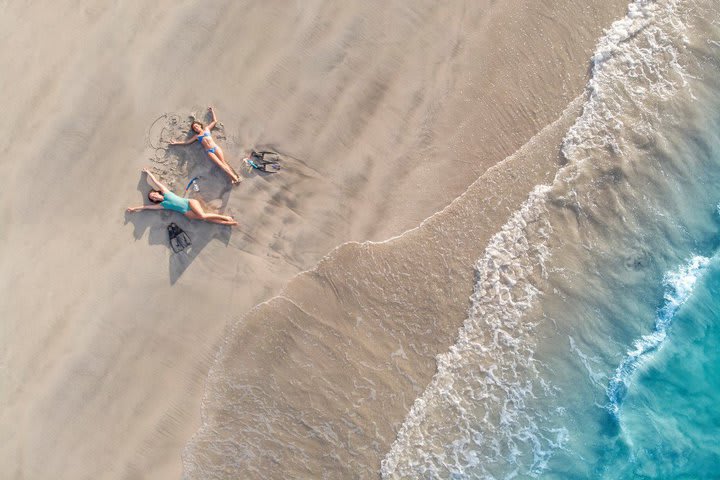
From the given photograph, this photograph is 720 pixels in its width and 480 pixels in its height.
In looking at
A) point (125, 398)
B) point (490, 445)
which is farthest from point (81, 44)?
point (490, 445)

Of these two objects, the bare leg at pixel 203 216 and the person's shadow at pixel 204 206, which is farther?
the person's shadow at pixel 204 206

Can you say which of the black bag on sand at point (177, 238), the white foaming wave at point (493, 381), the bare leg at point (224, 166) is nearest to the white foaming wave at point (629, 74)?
the white foaming wave at point (493, 381)

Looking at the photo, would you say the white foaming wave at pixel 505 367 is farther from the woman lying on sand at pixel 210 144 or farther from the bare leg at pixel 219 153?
the bare leg at pixel 219 153

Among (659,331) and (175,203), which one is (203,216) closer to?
(175,203)

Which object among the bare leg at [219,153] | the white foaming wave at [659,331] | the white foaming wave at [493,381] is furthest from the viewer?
the white foaming wave at [659,331]

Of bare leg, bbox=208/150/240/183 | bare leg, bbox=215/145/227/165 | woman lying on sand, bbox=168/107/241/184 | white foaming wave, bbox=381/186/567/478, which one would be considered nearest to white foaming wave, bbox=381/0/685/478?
white foaming wave, bbox=381/186/567/478

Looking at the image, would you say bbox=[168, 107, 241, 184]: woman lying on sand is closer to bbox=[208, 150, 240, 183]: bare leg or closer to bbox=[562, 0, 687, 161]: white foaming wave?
bbox=[208, 150, 240, 183]: bare leg
